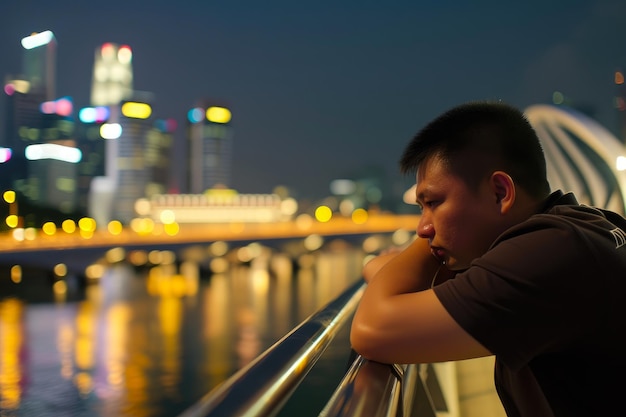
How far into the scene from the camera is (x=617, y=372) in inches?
32.9

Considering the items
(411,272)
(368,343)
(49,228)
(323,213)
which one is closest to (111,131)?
(323,213)

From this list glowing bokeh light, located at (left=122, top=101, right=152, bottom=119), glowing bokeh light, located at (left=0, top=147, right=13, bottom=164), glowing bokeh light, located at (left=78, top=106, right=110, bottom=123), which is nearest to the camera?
glowing bokeh light, located at (left=0, top=147, right=13, bottom=164)

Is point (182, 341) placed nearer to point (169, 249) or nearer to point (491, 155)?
point (169, 249)

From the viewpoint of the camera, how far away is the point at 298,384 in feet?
2.70

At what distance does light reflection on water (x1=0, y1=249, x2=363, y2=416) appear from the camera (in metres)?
15.9

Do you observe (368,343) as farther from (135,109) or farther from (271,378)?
(135,109)

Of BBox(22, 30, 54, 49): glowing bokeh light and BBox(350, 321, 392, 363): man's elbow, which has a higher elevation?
BBox(22, 30, 54, 49): glowing bokeh light

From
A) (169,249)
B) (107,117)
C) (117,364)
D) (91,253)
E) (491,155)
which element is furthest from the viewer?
(107,117)

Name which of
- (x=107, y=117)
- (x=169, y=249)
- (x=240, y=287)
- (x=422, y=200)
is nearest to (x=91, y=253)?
(x=169, y=249)

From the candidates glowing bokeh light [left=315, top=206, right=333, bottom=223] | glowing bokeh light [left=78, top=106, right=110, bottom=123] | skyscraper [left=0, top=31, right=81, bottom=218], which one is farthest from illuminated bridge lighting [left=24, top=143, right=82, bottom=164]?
glowing bokeh light [left=315, top=206, right=333, bottom=223]

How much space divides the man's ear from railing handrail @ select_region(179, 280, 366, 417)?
288 mm

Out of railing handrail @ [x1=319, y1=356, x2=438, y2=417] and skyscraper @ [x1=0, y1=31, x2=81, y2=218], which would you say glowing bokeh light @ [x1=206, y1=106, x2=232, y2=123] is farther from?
railing handrail @ [x1=319, y1=356, x2=438, y2=417]

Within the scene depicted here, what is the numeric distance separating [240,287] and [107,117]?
50.6 metres

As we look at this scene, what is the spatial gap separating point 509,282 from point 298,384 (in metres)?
0.24
